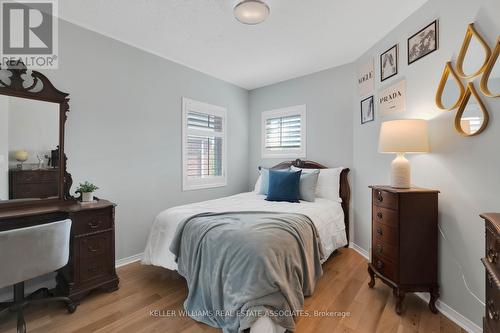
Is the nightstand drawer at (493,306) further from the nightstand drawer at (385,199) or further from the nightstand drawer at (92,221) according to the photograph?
the nightstand drawer at (92,221)

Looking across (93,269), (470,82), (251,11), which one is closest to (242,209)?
(93,269)

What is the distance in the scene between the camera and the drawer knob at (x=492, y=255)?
3.17 feet

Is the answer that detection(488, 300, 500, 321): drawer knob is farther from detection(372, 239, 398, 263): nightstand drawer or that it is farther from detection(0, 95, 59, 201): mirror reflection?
detection(0, 95, 59, 201): mirror reflection

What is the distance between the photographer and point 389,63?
244 cm

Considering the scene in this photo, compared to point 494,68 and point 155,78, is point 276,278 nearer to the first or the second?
point 494,68

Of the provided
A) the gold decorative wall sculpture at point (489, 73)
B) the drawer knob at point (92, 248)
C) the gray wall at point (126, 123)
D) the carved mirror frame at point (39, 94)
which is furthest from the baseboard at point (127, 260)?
the gold decorative wall sculpture at point (489, 73)

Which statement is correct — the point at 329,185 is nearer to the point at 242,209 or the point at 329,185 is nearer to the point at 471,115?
the point at 242,209

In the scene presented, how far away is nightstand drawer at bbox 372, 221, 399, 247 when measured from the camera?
1805 millimetres

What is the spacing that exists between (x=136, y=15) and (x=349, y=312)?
3.20 meters

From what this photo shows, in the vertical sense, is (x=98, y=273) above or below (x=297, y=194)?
below

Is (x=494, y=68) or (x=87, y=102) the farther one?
(x=87, y=102)

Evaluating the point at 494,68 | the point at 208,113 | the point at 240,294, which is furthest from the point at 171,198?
the point at 494,68

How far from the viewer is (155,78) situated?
2.93 m

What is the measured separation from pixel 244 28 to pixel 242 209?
1.89m
